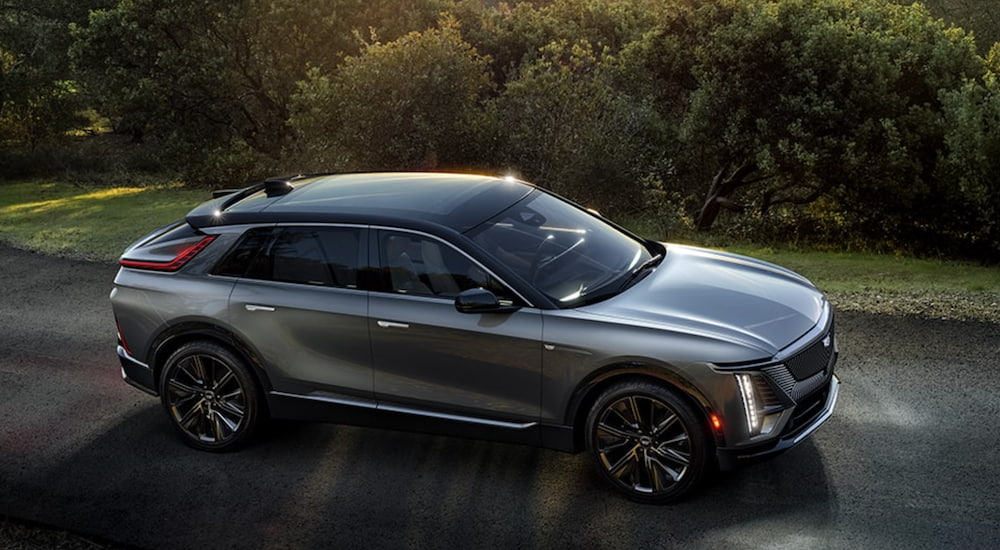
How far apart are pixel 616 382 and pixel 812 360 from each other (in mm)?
1242

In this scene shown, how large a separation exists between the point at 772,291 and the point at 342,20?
2205 cm

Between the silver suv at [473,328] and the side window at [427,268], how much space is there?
0.5 inches

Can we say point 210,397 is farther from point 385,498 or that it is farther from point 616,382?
point 616,382

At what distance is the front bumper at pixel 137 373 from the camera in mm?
7180

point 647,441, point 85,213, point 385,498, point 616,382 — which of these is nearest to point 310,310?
point 385,498

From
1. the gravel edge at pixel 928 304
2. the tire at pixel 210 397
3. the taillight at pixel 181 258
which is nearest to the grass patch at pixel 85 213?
the taillight at pixel 181 258

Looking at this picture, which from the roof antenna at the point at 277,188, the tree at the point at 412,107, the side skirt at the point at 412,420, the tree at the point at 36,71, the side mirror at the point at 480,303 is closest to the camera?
the side mirror at the point at 480,303

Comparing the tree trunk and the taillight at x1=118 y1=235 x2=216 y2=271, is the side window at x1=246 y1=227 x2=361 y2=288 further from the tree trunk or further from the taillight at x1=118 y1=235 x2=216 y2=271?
the tree trunk

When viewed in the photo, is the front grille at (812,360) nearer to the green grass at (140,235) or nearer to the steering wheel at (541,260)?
the steering wheel at (541,260)

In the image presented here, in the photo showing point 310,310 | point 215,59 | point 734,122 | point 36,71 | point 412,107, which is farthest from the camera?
point 36,71

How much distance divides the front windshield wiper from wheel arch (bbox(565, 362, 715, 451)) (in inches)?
28.6

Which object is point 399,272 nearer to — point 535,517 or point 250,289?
point 250,289

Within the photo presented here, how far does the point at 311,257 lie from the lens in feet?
21.9

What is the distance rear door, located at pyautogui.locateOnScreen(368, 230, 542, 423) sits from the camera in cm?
601
